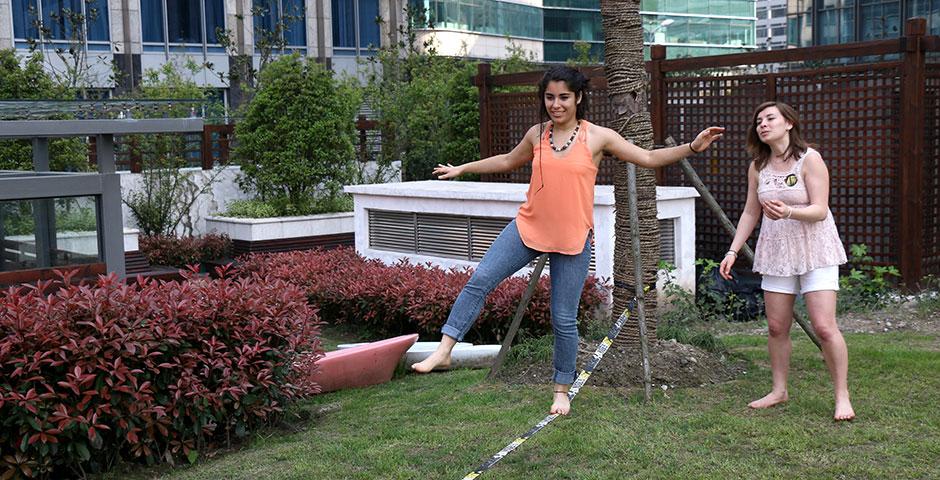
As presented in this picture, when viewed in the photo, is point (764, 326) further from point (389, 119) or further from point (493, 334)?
point (389, 119)

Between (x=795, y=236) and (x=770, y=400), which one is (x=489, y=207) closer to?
(x=770, y=400)

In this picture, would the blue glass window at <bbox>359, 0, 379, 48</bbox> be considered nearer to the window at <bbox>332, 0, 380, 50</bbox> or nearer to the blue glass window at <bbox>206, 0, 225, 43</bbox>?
the window at <bbox>332, 0, 380, 50</bbox>

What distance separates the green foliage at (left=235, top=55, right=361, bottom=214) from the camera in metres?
17.5

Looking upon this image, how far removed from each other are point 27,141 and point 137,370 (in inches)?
464

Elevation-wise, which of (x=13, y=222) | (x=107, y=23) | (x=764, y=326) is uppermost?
Answer: (x=107, y=23)

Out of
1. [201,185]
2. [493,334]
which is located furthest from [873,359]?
[201,185]

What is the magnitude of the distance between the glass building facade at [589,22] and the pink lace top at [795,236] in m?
34.7

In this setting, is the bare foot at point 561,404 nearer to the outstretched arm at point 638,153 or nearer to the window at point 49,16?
the outstretched arm at point 638,153

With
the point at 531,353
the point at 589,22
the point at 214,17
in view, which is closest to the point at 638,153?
the point at 531,353

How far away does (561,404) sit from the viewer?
5543 millimetres

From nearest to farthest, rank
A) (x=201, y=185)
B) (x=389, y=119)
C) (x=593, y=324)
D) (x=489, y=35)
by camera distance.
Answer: (x=593, y=324)
(x=201, y=185)
(x=389, y=119)
(x=489, y=35)

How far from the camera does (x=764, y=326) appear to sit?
384 inches

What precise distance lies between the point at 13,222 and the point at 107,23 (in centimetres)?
2555

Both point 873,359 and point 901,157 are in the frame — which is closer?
point 873,359
